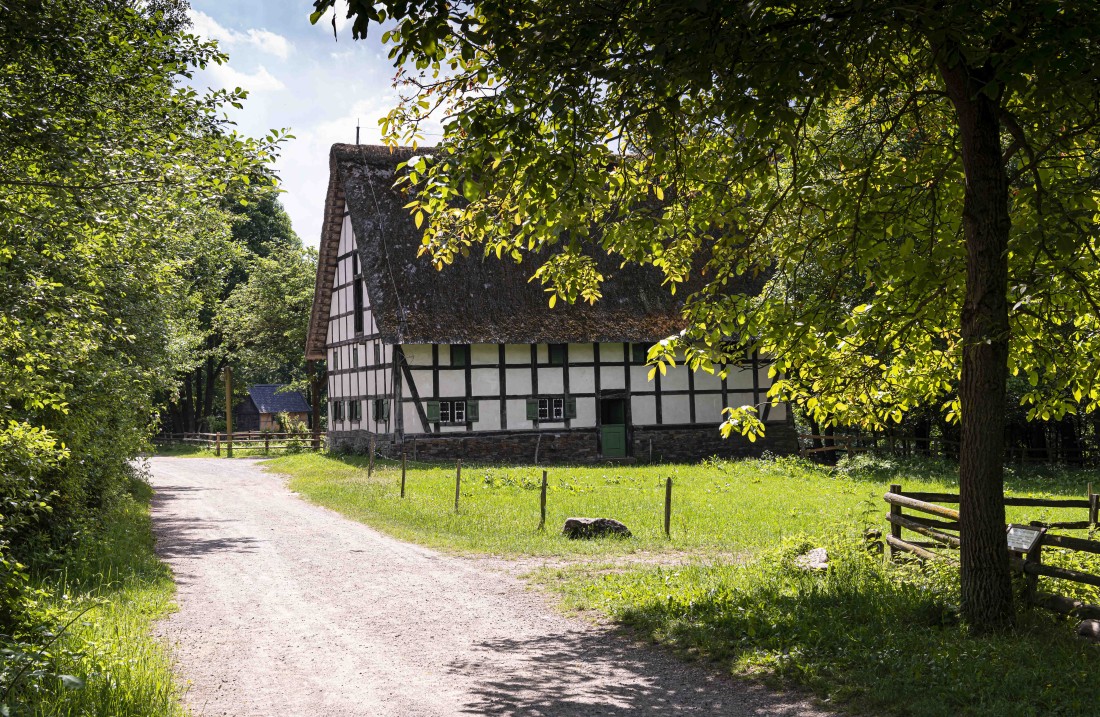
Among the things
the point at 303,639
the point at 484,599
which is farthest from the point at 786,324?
the point at 303,639

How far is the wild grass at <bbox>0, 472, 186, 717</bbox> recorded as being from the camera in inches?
228

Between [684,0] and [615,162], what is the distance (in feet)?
10.7

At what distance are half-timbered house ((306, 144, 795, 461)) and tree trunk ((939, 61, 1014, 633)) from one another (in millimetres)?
19695

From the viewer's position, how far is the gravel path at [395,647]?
21.5 ft

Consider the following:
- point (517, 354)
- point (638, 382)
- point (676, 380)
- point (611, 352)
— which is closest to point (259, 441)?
point (517, 354)

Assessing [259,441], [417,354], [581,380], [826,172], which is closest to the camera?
[826,172]

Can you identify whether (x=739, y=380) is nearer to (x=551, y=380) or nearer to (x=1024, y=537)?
(x=551, y=380)

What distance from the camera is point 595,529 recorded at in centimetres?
1391

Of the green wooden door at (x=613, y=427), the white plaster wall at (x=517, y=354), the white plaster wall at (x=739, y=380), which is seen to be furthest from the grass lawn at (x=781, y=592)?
the white plaster wall at (x=739, y=380)

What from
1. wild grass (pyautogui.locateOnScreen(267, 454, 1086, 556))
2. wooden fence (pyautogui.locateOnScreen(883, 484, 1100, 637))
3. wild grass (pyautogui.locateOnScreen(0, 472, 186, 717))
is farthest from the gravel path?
wooden fence (pyautogui.locateOnScreen(883, 484, 1100, 637))

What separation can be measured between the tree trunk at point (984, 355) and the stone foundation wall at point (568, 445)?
20.7 metres

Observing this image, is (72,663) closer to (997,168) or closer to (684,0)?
(684,0)

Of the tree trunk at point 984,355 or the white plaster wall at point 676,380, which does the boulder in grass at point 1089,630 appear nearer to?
the tree trunk at point 984,355

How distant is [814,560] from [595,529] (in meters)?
4.48
